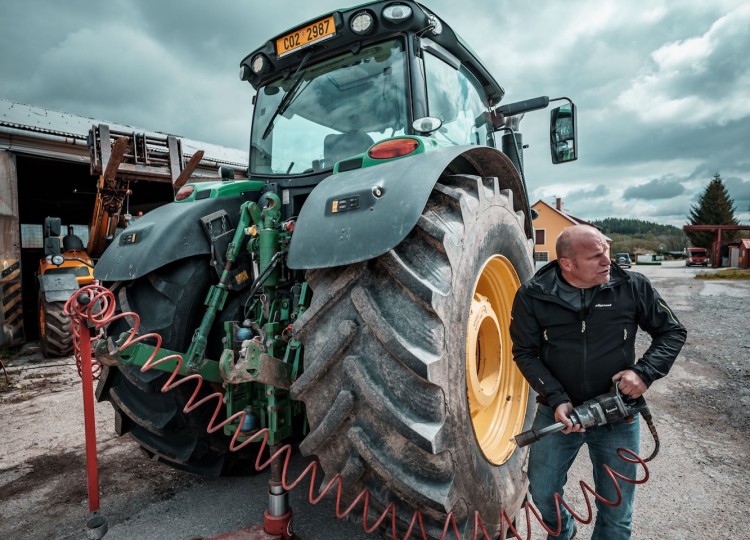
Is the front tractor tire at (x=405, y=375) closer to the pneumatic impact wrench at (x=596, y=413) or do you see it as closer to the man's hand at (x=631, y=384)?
the pneumatic impact wrench at (x=596, y=413)

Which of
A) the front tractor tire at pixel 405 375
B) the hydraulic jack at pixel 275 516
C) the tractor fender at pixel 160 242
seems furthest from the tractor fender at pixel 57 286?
the front tractor tire at pixel 405 375

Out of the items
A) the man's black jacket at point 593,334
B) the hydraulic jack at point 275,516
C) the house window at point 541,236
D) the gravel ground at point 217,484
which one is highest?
the house window at point 541,236

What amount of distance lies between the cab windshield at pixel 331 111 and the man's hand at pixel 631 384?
1.59m

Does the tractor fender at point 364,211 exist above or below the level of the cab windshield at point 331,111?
below

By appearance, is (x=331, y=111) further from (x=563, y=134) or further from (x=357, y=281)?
(x=563, y=134)

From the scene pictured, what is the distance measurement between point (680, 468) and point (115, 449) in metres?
3.74

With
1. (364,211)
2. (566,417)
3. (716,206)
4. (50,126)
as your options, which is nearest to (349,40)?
(364,211)

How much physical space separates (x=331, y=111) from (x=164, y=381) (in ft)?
5.75

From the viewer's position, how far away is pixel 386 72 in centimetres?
262

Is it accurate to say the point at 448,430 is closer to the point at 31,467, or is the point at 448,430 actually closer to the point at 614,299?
the point at 614,299

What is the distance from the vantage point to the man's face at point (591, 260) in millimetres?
1911

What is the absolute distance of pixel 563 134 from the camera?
11.6 feet

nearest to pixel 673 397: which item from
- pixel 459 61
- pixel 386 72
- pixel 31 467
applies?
pixel 459 61

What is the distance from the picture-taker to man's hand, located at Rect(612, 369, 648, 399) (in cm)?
189
